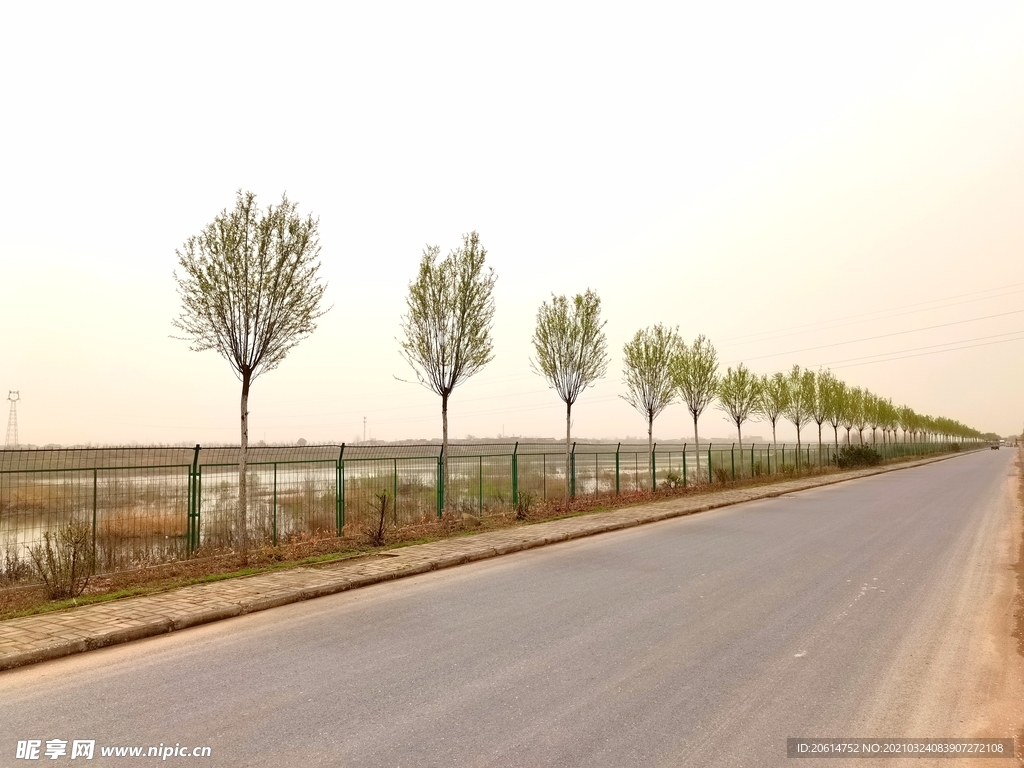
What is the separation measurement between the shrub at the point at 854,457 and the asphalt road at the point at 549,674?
4319 centimetres

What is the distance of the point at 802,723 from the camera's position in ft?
14.3

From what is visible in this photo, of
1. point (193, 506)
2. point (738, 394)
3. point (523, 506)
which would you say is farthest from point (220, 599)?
point (738, 394)

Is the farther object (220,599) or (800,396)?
(800,396)

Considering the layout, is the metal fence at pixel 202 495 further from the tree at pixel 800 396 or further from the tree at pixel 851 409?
the tree at pixel 851 409

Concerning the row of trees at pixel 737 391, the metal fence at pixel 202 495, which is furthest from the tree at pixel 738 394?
the metal fence at pixel 202 495

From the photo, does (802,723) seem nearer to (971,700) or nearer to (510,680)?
(971,700)

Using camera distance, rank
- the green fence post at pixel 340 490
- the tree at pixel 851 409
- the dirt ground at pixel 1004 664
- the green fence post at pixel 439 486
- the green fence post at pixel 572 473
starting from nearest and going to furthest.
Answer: the dirt ground at pixel 1004 664
the green fence post at pixel 340 490
the green fence post at pixel 439 486
the green fence post at pixel 572 473
the tree at pixel 851 409

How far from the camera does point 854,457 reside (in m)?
49.4

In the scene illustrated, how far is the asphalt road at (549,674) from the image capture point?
4098mm

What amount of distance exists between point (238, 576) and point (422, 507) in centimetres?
722

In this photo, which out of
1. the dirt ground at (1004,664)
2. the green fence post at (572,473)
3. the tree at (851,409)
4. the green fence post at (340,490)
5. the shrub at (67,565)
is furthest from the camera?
the tree at (851,409)

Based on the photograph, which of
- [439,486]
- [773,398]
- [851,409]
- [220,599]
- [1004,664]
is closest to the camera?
[1004,664]

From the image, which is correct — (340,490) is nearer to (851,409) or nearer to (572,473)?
(572,473)

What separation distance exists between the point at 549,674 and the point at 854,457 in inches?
2038
